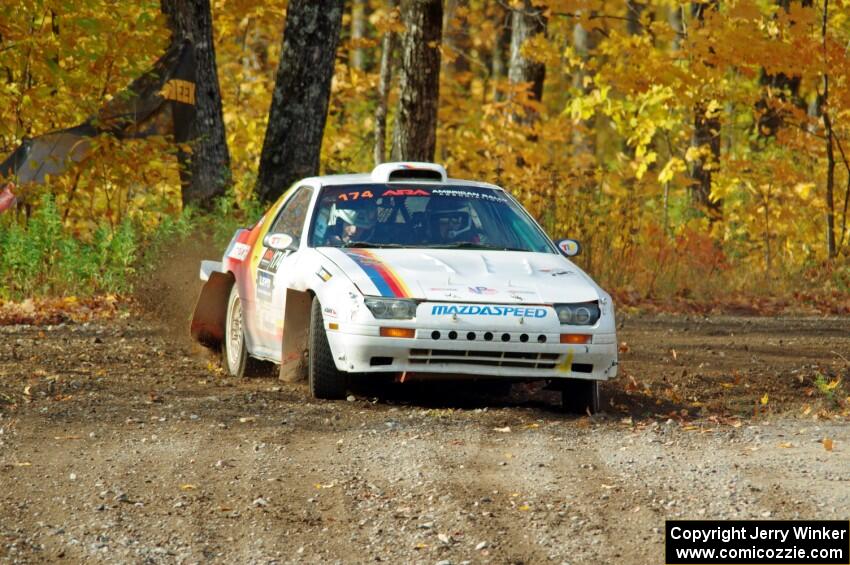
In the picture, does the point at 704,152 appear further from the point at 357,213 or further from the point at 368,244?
the point at 368,244

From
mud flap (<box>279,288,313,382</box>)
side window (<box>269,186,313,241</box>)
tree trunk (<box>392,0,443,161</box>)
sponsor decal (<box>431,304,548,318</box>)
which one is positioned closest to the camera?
sponsor decal (<box>431,304,548,318</box>)

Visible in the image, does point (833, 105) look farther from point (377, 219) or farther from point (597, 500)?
point (597, 500)

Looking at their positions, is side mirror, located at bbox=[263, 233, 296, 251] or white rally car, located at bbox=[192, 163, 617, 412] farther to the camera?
side mirror, located at bbox=[263, 233, 296, 251]

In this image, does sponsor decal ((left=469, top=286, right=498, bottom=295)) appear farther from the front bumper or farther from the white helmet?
the white helmet

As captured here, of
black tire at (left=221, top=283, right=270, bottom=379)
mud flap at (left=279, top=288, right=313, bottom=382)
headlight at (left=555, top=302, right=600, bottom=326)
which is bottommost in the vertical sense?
black tire at (left=221, top=283, right=270, bottom=379)

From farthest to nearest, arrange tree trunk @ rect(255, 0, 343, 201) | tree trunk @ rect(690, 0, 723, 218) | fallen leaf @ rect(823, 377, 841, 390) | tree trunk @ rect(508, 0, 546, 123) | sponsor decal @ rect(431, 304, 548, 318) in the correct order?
tree trunk @ rect(508, 0, 546, 123)
tree trunk @ rect(690, 0, 723, 218)
tree trunk @ rect(255, 0, 343, 201)
fallen leaf @ rect(823, 377, 841, 390)
sponsor decal @ rect(431, 304, 548, 318)

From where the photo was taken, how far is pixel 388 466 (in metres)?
6.87

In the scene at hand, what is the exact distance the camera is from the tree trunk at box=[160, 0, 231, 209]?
17781 mm

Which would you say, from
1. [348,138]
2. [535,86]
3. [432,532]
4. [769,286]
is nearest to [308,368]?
[432,532]

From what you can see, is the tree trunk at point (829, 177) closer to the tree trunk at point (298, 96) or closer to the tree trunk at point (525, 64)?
the tree trunk at point (298, 96)

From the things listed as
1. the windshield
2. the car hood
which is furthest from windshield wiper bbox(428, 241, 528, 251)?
the car hood

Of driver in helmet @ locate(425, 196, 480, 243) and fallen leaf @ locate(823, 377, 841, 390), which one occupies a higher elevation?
driver in helmet @ locate(425, 196, 480, 243)

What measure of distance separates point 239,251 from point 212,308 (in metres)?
0.63

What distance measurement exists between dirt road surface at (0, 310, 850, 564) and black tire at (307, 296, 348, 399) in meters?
0.16
